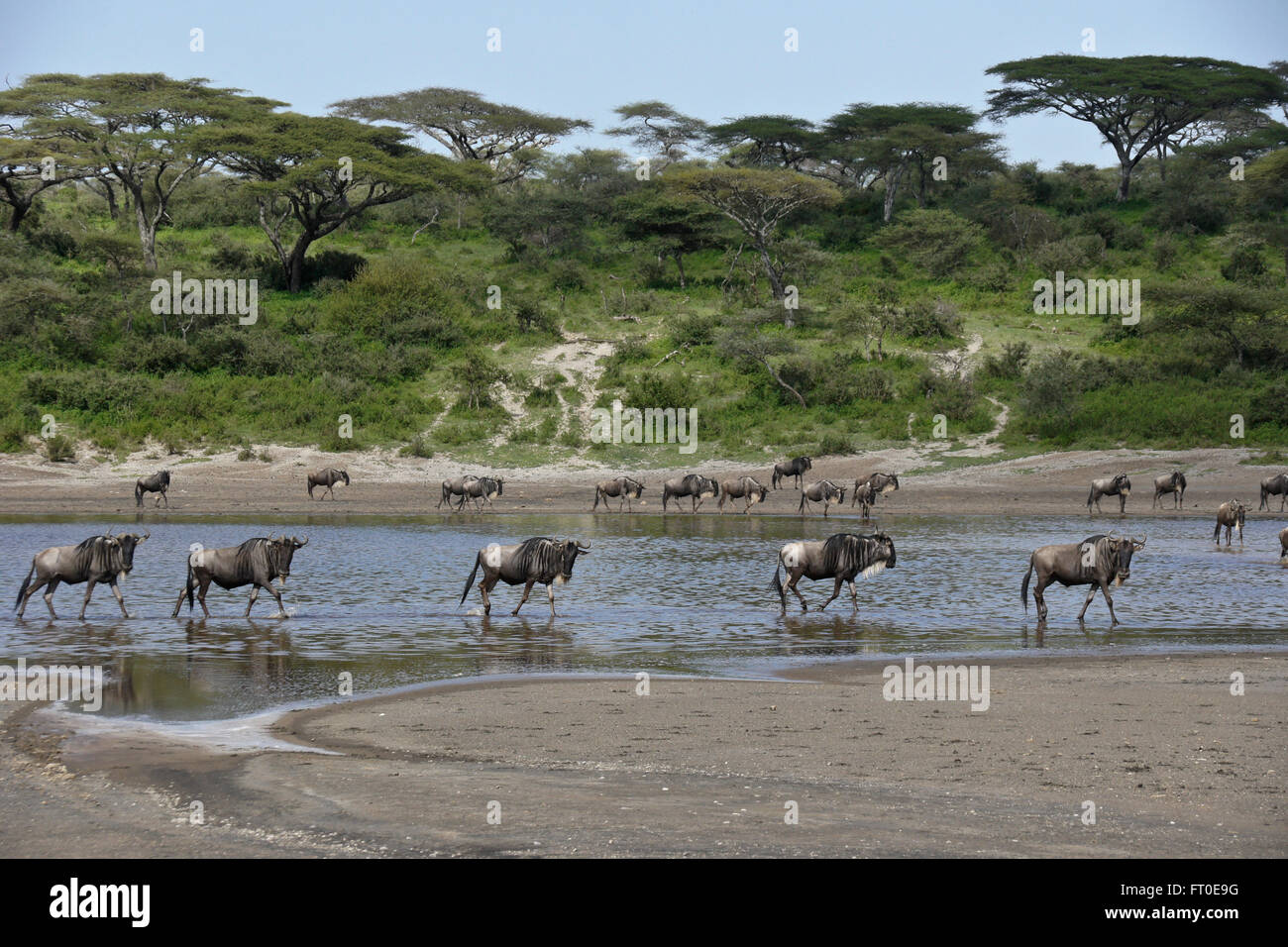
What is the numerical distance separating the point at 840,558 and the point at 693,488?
48.1ft

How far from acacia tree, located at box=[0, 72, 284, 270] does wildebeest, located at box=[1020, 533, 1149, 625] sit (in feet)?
136

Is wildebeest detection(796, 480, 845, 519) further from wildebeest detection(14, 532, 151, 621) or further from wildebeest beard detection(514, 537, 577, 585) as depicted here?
wildebeest detection(14, 532, 151, 621)

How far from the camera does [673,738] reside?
9008 mm

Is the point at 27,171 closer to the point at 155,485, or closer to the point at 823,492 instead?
the point at 155,485

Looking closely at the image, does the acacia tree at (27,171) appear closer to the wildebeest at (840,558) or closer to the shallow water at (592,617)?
the shallow water at (592,617)

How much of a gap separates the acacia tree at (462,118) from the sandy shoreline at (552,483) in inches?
1085

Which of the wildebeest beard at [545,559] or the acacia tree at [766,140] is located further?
the acacia tree at [766,140]

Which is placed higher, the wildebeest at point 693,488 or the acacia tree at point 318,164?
the acacia tree at point 318,164

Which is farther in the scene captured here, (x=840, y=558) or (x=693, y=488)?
(x=693, y=488)

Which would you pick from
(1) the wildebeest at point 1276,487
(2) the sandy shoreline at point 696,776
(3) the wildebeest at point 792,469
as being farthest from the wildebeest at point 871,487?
(2) the sandy shoreline at point 696,776

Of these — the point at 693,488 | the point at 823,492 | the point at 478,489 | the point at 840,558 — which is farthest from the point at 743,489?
the point at 840,558

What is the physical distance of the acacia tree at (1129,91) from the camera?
55125 millimetres

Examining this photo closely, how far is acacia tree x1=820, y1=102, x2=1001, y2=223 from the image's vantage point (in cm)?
5666

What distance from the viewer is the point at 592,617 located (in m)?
15.5
